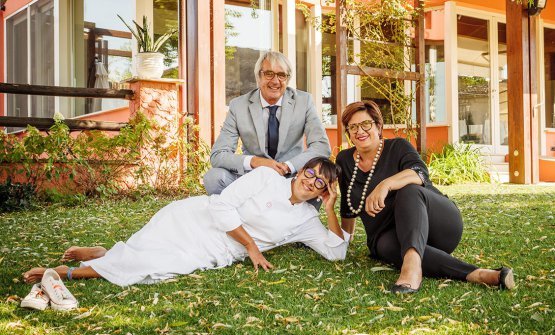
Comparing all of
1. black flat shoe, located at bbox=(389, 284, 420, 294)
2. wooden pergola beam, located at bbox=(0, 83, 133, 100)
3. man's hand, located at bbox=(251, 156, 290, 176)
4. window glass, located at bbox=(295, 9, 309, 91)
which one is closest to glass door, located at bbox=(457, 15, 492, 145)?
window glass, located at bbox=(295, 9, 309, 91)

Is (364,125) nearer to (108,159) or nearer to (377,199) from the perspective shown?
(377,199)

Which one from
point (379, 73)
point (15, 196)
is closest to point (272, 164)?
point (15, 196)

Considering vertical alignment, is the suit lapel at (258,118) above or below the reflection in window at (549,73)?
below

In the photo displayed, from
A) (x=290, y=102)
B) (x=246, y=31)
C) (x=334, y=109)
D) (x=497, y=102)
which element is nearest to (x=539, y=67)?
(x=497, y=102)

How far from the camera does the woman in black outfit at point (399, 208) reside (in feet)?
8.70

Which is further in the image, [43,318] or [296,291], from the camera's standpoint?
[296,291]

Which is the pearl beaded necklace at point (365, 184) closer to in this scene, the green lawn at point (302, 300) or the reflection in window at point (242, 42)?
the green lawn at point (302, 300)

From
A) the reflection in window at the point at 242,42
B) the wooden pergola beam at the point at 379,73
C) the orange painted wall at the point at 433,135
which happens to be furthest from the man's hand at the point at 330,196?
the orange painted wall at the point at 433,135

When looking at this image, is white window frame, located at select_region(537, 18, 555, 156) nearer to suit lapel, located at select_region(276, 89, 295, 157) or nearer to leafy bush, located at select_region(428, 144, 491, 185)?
leafy bush, located at select_region(428, 144, 491, 185)

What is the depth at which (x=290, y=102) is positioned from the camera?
160 inches

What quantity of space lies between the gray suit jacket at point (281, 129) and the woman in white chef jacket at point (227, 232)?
81 centimetres

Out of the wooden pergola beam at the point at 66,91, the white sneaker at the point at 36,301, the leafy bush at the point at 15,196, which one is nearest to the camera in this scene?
the white sneaker at the point at 36,301

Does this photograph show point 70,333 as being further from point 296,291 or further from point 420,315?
point 420,315

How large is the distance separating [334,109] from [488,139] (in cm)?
338
